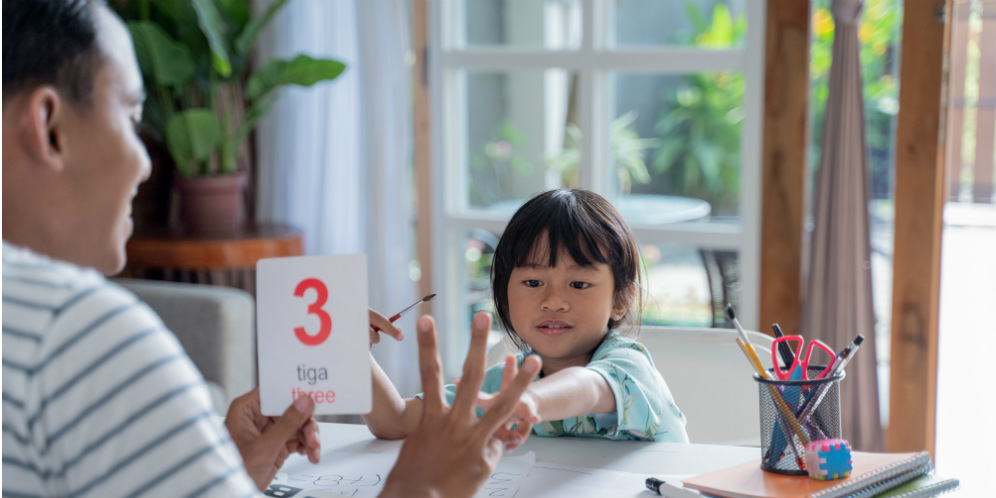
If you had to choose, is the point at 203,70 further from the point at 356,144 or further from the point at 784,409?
the point at 784,409

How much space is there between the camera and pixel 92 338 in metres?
0.62

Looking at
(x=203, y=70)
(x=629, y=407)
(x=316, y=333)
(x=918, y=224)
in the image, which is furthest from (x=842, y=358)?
(x=203, y=70)

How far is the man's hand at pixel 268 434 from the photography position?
1013 mm

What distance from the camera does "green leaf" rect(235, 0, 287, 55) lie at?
2855mm

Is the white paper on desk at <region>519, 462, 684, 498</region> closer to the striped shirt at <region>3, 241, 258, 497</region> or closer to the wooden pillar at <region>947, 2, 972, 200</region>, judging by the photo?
the striped shirt at <region>3, 241, 258, 497</region>

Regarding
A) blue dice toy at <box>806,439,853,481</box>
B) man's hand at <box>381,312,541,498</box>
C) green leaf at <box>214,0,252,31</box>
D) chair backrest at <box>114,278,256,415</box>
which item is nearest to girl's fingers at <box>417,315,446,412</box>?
man's hand at <box>381,312,541,498</box>

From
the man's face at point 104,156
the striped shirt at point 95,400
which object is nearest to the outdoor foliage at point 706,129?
the man's face at point 104,156

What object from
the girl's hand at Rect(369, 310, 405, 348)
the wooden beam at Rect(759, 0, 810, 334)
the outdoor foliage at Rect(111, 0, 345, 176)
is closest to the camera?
the girl's hand at Rect(369, 310, 405, 348)

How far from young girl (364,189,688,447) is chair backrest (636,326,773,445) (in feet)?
0.58

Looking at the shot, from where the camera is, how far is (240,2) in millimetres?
2920

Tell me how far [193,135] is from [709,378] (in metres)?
1.90

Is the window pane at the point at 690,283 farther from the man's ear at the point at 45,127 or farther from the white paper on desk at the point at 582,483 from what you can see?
the man's ear at the point at 45,127

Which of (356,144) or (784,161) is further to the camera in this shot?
(356,144)

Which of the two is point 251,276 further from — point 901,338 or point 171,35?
point 901,338
